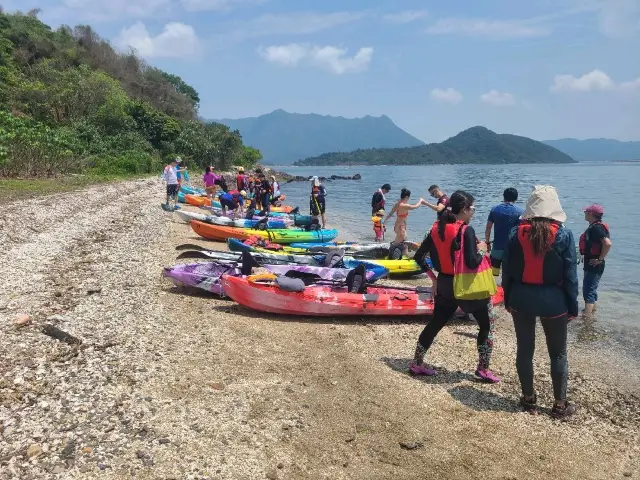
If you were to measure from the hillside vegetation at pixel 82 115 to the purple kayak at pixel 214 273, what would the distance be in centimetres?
1674

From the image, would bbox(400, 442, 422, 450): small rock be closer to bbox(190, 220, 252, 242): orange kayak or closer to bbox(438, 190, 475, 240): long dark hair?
bbox(438, 190, 475, 240): long dark hair

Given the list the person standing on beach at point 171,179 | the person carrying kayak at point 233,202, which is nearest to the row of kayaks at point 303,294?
the person carrying kayak at point 233,202

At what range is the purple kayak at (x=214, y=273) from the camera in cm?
841

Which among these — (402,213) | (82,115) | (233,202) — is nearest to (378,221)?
(402,213)

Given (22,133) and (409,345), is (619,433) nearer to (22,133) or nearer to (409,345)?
(409,345)

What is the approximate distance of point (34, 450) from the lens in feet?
12.4

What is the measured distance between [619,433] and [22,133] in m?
26.6

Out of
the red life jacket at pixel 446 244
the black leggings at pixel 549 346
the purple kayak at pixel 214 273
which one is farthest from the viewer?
the purple kayak at pixel 214 273

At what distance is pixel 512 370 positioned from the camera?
20.5 ft

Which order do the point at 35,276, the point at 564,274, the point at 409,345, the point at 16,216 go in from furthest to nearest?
1. the point at 16,216
2. the point at 35,276
3. the point at 409,345
4. the point at 564,274

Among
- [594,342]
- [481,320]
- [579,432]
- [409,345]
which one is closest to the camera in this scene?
[579,432]

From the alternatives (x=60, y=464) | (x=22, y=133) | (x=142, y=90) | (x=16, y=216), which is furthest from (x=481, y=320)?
(x=142, y=90)

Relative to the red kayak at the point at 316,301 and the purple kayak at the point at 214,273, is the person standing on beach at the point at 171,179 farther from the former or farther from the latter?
the red kayak at the point at 316,301

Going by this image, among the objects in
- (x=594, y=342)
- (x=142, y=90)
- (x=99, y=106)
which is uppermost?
(x=142, y=90)
